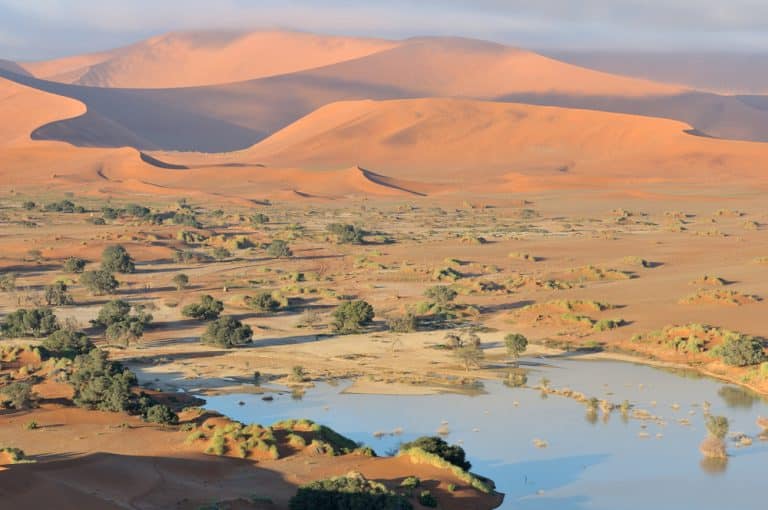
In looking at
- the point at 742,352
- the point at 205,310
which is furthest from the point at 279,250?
the point at 742,352

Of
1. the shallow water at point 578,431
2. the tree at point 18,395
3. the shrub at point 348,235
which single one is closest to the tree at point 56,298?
the shallow water at point 578,431

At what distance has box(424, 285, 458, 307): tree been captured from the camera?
39.8 meters

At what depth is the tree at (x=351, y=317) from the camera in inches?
1395

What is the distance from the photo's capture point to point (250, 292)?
43156mm

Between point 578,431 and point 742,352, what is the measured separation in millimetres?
8266

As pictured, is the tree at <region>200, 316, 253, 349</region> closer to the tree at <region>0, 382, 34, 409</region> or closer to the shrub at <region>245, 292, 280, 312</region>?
the shrub at <region>245, 292, 280, 312</region>

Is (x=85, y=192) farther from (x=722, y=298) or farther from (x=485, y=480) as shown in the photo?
(x=485, y=480)

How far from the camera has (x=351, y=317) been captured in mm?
35500

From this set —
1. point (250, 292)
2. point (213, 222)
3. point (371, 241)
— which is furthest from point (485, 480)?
point (213, 222)

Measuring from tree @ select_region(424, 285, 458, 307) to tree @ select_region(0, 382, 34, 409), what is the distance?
16996 millimetres

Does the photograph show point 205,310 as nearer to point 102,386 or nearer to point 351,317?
point 351,317

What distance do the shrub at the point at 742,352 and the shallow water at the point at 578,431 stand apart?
1.36 metres

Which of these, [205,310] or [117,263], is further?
[117,263]

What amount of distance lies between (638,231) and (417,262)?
21.2 metres
